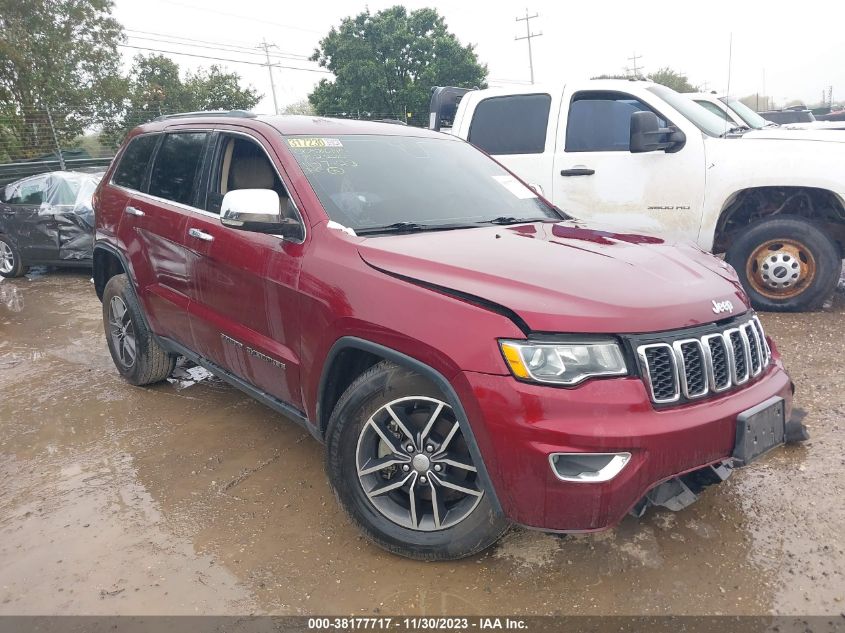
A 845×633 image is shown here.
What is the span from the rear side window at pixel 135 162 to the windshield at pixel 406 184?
5.45 ft

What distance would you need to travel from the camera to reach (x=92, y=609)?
2371 millimetres

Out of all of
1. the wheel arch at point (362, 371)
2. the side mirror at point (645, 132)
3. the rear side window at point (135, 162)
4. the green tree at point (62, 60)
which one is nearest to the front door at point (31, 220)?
the rear side window at point (135, 162)

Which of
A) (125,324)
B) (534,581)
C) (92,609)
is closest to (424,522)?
(534,581)

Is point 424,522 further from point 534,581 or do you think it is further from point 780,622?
point 780,622

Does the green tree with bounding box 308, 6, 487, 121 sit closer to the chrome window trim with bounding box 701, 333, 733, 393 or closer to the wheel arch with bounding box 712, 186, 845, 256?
the wheel arch with bounding box 712, 186, 845, 256

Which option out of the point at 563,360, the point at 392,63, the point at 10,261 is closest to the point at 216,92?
the point at 392,63

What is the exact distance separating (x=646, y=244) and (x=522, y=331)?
101 cm

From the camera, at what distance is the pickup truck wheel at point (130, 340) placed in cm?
433

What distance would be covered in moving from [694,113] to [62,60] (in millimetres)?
26518

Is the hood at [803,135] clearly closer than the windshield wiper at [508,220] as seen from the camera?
No

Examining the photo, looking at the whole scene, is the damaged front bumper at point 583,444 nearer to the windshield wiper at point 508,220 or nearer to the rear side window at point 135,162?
the windshield wiper at point 508,220

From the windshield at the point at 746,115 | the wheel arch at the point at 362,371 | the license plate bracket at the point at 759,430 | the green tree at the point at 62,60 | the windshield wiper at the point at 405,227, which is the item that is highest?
the green tree at the point at 62,60

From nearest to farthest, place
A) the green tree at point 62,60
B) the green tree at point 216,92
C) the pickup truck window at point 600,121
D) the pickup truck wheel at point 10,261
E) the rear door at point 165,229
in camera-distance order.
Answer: the rear door at point 165,229
the pickup truck window at point 600,121
the pickup truck wheel at point 10,261
the green tree at point 62,60
the green tree at point 216,92

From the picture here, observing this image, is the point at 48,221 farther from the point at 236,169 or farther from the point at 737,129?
the point at 737,129
